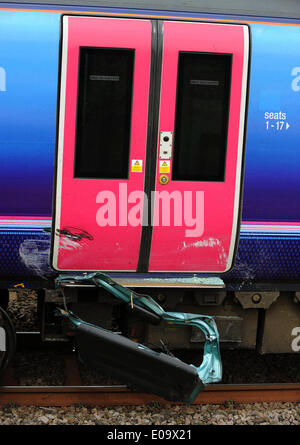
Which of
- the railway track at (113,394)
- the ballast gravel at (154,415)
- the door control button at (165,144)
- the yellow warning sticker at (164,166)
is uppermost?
the door control button at (165,144)

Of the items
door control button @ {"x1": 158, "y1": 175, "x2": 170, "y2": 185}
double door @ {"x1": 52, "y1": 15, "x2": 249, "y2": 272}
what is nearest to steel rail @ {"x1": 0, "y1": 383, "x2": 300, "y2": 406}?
double door @ {"x1": 52, "y1": 15, "x2": 249, "y2": 272}

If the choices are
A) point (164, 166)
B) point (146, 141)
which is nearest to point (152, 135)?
point (146, 141)

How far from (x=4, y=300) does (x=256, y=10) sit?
10.8ft

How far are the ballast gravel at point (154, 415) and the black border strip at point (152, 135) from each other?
4.37ft

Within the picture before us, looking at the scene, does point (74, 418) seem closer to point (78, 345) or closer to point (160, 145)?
point (78, 345)

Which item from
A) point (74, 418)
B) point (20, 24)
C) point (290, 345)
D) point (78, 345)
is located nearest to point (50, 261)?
point (78, 345)

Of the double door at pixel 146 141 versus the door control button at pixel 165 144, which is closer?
the double door at pixel 146 141

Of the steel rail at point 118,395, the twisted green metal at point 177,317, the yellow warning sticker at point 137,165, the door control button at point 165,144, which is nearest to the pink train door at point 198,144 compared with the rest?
the door control button at point 165,144

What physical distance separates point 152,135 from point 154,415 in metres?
2.40

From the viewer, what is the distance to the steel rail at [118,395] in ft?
16.8

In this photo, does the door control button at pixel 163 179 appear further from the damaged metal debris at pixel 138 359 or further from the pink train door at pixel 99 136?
the damaged metal debris at pixel 138 359

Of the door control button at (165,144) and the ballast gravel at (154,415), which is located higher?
the door control button at (165,144)

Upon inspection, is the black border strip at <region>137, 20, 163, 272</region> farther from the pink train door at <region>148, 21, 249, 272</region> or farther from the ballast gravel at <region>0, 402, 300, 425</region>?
the ballast gravel at <region>0, 402, 300, 425</region>

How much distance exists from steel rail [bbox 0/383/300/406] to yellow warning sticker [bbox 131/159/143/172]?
6.68ft
